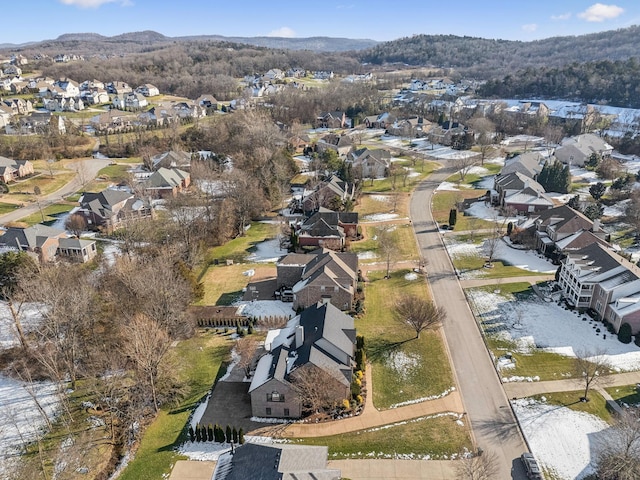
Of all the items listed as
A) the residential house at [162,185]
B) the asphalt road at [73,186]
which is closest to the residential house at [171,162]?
the residential house at [162,185]

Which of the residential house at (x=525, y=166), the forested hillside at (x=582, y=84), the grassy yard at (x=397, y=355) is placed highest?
the forested hillside at (x=582, y=84)

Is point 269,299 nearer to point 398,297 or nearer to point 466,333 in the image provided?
point 398,297

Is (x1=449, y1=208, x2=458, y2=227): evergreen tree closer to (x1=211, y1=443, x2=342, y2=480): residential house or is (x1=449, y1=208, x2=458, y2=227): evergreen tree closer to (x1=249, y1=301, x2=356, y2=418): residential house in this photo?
(x1=249, y1=301, x2=356, y2=418): residential house

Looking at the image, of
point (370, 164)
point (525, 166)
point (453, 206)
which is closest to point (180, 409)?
point (453, 206)

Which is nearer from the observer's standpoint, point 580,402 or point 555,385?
point 580,402

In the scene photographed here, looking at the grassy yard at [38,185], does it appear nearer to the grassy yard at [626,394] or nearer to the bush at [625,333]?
the grassy yard at [626,394]

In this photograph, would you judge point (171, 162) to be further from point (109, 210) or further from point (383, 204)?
point (383, 204)

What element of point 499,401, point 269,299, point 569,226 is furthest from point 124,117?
point 499,401
